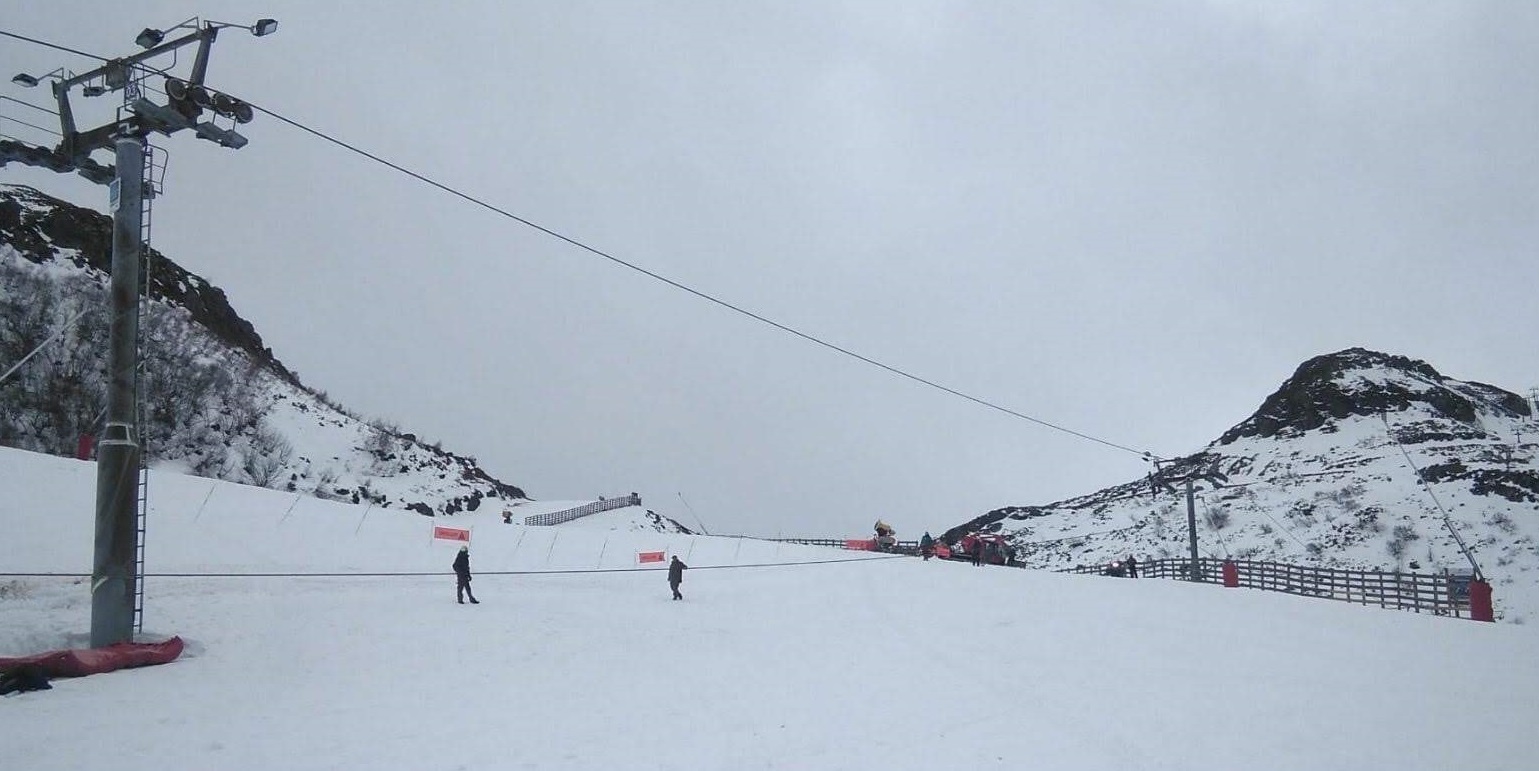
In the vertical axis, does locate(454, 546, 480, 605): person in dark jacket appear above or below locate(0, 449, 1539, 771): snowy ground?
above

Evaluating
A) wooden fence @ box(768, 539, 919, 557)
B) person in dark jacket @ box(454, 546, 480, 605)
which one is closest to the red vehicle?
wooden fence @ box(768, 539, 919, 557)

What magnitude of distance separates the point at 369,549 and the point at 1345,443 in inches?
3663

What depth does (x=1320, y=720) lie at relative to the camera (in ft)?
46.9

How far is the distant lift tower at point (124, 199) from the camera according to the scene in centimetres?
1384

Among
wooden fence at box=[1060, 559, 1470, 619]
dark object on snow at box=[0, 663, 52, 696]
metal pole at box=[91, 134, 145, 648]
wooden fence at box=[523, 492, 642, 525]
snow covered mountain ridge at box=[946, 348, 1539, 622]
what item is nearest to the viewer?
dark object on snow at box=[0, 663, 52, 696]

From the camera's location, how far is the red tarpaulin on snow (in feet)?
39.8

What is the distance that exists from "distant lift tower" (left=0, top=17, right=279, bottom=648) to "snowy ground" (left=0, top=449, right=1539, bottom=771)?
169cm

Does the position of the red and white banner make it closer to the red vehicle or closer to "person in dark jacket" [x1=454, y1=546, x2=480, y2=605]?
"person in dark jacket" [x1=454, y1=546, x2=480, y2=605]

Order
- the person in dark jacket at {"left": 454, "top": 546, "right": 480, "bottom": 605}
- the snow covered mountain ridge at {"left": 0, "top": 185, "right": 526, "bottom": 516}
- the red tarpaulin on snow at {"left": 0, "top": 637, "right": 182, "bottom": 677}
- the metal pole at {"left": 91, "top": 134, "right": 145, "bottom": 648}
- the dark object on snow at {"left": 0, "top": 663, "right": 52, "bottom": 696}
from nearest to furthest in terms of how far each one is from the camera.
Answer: the dark object on snow at {"left": 0, "top": 663, "right": 52, "bottom": 696} → the red tarpaulin on snow at {"left": 0, "top": 637, "right": 182, "bottom": 677} → the metal pole at {"left": 91, "top": 134, "right": 145, "bottom": 648} → the person in dark jacket at {"left": 454, "top": 546, "right": 480, "bottom": 605} → the snow covered mountain ridge at {"left": 0, "top": 185, "right": 526, "bottom": 516}

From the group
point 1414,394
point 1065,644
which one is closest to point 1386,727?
point 1065,644

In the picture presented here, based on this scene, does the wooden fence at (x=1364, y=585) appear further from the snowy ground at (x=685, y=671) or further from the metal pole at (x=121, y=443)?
the metal pole at (x=121, y=443)

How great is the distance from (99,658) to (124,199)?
291 inches

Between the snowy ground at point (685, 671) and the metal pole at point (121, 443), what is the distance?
4.37ft

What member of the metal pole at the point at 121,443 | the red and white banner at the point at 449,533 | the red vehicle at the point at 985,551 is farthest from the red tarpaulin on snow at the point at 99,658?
the red vehicle at the point at 985,551
